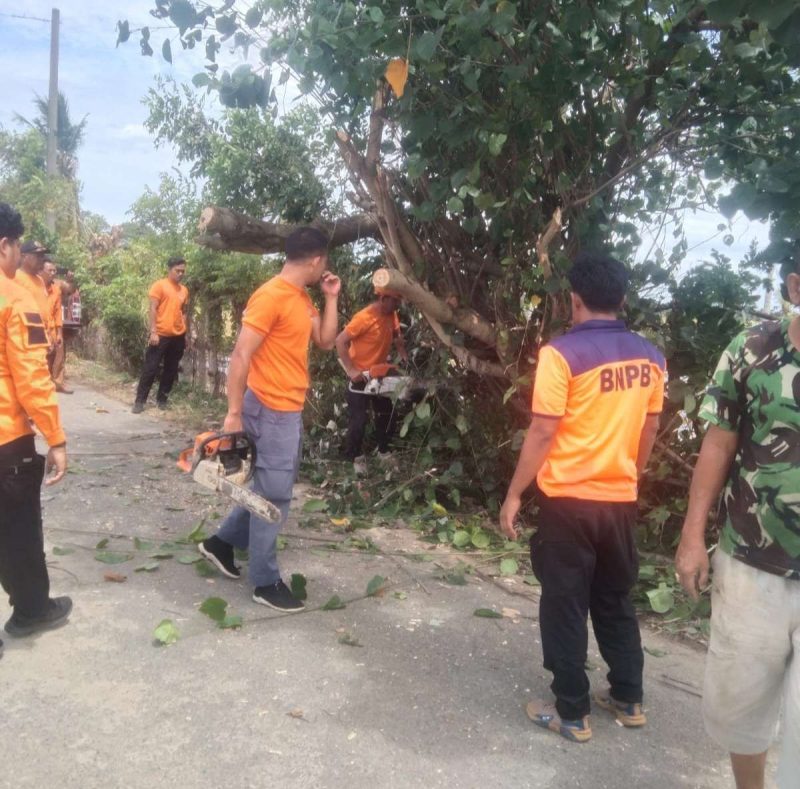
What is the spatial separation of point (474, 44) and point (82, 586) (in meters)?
3.57

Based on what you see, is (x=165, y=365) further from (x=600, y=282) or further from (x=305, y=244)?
A: (x=600, y=282)

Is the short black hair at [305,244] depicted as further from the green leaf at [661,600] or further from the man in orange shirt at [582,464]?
the green leaf at [661,600]

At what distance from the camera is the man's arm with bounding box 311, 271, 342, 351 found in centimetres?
447

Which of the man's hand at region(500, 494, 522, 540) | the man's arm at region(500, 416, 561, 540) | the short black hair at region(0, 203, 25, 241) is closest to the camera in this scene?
the man's arm at region(500, 416, 561, 540)

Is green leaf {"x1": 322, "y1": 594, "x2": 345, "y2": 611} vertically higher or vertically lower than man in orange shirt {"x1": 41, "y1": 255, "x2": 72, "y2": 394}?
lower

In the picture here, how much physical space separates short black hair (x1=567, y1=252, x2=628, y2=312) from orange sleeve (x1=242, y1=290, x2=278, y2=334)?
1612 millimetres

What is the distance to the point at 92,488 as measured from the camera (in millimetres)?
6312

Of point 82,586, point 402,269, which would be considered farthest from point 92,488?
point 402,269

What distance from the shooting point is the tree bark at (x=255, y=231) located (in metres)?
6.10

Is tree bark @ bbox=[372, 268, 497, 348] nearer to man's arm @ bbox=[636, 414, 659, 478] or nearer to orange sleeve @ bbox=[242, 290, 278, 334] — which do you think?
orange sleeve @ bbox=[242, 290, 278, 334]

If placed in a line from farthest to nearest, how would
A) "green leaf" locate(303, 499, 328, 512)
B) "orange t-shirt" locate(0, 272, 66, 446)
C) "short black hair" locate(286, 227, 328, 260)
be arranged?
"green leaf" locate(303, 499, 328, 512)
"short black hair" locate(286, 227, 328, 260)
"orange t-shirt" locate(0, 272, 66, 446)

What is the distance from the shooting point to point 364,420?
7.18m

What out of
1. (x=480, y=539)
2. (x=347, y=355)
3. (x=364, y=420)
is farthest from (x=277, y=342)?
(x=364, y=420)

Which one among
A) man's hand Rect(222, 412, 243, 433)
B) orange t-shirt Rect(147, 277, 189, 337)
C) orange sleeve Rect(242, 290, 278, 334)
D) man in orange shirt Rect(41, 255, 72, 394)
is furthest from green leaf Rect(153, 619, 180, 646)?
orange t-shirt Rect(147, 277, 189, 337)
